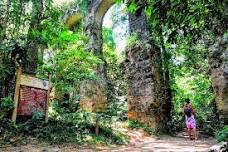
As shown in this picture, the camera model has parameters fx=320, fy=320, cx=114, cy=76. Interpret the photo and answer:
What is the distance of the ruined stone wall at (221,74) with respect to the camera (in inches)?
334

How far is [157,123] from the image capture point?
1080 cm

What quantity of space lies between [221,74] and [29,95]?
5023 mm

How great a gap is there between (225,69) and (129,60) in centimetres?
421

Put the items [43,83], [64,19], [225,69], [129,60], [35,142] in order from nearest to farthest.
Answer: [35,142] < [43,83] < [225,69] < [129,60] < [64,19]

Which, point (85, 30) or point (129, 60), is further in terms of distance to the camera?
point (85, 30)

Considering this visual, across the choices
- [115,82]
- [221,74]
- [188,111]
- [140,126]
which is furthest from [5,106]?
[115,82]

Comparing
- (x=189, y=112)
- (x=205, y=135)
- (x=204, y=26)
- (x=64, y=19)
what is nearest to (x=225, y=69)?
(x=189, y=112)

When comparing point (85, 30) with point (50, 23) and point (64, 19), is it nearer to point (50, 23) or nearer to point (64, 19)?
point (64, 19)

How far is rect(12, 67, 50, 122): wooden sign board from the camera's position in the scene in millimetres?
7078

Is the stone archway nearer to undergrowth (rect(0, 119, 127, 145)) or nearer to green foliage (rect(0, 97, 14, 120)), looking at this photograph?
undergrowth (rect(0, 119, 127, 145))

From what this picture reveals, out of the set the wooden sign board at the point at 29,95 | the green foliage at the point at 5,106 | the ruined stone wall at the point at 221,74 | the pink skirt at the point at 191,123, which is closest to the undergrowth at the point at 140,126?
the pink skirt at the point at 191,123

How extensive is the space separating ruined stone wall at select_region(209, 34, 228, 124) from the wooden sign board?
4.50m

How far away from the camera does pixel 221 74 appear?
8609 mm

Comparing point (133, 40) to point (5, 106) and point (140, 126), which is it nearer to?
point (140, 126)
